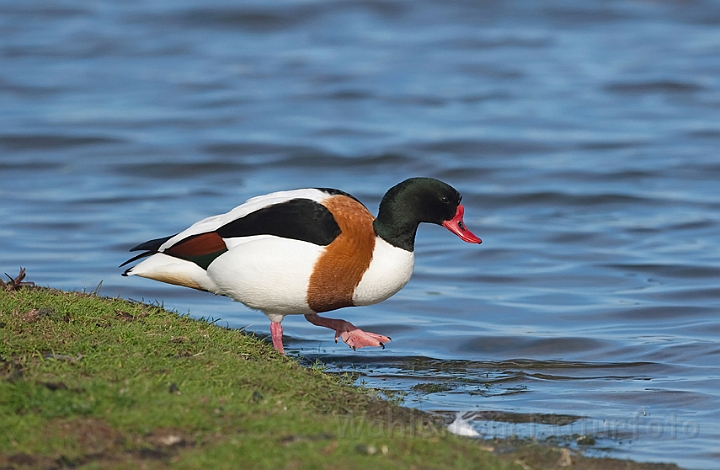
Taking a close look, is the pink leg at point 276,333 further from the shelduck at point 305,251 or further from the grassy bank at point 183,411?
the grassy bank at point 183,411

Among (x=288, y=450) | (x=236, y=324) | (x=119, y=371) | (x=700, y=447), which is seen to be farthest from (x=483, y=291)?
(x=288, y=450)

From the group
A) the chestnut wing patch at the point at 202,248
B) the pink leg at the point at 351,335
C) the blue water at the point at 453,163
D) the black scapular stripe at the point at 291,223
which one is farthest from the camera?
the blue water at the point at 453,163

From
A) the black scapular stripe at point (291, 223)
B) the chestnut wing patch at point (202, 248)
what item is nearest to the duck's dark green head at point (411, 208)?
the black scapular stripe at point (291, 223)

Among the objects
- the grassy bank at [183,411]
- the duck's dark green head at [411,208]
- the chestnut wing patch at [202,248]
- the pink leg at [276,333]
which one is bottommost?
the grassy bank at [183,411]

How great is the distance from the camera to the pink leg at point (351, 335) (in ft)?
23.5

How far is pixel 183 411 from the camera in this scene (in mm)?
4535

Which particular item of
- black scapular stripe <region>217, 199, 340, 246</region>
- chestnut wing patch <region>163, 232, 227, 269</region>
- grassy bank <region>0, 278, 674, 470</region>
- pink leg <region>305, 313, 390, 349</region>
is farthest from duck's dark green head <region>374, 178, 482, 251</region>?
grassy bank <region>0, 278, 674, 470</region>

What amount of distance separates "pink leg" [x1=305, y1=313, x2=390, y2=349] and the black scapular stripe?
927 millimetres

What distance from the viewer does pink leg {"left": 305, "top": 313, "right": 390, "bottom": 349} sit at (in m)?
7.16

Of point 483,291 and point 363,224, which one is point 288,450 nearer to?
point 363,224

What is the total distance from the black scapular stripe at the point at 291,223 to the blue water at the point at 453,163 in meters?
1.16

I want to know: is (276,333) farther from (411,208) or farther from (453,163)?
(453,163)

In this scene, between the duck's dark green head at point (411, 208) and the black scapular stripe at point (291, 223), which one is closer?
the black scapular stripe at point (291, 223)

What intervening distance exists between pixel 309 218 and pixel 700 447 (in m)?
2.78
